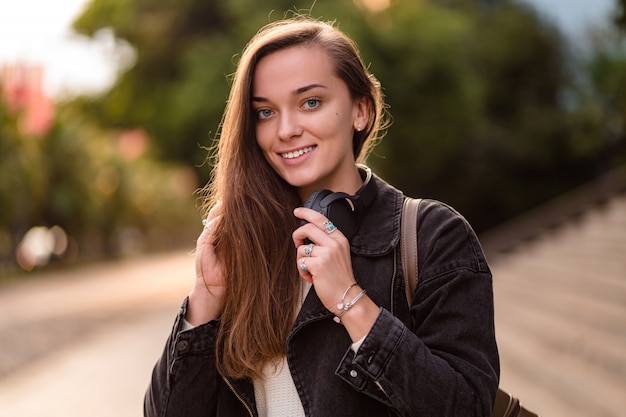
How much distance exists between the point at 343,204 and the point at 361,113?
289mm

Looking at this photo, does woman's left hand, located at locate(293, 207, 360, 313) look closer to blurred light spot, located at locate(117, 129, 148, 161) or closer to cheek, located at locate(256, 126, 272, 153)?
cheek, located at locate(256, 126, 272, 153)

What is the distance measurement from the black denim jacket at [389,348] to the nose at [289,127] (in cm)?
25

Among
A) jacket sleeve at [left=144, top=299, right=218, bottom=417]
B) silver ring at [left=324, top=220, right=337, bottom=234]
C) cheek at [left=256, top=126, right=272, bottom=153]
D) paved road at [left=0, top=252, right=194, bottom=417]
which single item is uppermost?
paved road at [left=0, top=252, right=194, bottom=417]

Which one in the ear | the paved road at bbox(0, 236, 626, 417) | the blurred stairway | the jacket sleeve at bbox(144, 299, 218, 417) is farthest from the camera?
the paved road at bbox(0, 236, 626, 417)

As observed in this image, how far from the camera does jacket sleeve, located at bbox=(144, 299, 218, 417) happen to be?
188 centimetres

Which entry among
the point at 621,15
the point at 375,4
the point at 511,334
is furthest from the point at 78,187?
the point at 621,15

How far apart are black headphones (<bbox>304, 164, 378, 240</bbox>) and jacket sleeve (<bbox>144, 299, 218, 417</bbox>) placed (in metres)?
0.37

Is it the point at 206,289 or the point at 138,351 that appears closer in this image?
the point at 206,289

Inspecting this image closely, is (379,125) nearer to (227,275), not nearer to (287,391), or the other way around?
(227,275)

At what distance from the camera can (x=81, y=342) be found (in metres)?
10.5

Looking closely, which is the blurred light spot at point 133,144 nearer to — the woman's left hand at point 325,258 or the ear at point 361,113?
the ear at point 361,113

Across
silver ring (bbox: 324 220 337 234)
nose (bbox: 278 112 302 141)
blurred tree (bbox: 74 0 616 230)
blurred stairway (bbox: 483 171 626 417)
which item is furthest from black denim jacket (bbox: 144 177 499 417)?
blurred tree (bbox: 74 0 616 230)

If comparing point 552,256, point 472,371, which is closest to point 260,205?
point 472,371

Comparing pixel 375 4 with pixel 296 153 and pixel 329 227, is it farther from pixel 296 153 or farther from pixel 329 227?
pixel 329 227
